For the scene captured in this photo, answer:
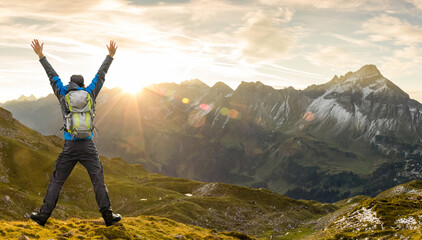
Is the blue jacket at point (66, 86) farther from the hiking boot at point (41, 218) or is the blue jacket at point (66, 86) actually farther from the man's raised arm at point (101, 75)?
the hiking boot at point (41, 218)

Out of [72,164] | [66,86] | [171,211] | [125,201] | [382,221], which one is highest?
[66,86]

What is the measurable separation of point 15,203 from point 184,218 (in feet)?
111

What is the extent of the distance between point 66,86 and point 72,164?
371 cm

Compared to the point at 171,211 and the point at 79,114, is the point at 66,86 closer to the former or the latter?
the point at 79,114

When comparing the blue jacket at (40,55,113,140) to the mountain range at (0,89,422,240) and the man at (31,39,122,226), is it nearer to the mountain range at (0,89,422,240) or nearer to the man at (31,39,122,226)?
the man at (31,39,122,226)

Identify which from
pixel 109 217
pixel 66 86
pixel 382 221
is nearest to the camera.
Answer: pixel 66 86

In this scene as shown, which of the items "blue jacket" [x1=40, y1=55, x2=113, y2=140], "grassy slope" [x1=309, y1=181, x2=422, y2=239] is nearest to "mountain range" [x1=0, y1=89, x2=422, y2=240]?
"grassy slope" [x1=309, y1=181, x2=422, y2=239]

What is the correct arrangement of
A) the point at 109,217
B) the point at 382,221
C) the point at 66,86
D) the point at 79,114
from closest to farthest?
the point at 79,114 < the point at 66,86 < the point at 109,217 < the point at 382,221

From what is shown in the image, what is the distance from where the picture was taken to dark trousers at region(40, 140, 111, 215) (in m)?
14.6

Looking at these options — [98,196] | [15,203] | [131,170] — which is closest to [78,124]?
[98,196]

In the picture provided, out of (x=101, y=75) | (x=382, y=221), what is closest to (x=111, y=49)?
(x=101, y=75)

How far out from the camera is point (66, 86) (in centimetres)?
1471

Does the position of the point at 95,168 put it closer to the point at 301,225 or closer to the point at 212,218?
the point at 212,218

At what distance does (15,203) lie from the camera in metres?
58.5
